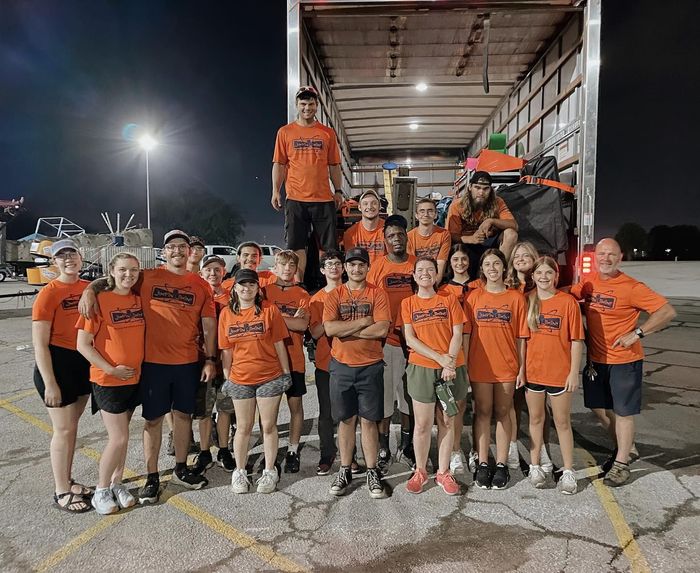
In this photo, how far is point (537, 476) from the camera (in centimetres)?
305

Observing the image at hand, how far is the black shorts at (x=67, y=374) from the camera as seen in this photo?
2.78m

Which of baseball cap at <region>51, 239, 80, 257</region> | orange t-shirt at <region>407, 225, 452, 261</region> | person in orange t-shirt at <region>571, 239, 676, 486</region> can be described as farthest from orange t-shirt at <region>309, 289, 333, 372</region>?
person in orange t-shirt at <region>571, 239, 676, 486</region>

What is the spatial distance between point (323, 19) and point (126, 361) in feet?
14.5

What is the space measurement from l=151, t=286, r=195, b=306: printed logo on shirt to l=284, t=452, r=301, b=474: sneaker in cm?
139

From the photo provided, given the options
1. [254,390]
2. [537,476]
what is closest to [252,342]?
[254,390]

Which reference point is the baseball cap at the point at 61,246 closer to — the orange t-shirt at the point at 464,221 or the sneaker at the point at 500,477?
the orange t-shirt at the point at 464,221

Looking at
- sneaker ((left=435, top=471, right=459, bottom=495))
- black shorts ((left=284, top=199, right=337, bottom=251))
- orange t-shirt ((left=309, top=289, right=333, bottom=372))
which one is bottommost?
sneaker ((left=435, top=471, right=459, bottom=495))

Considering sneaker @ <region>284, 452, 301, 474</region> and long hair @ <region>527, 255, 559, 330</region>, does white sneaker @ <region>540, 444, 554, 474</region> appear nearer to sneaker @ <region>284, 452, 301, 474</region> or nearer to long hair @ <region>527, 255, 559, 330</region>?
long hair @ <region>527, 255, 559, 330</region>

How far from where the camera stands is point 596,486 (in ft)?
10.00

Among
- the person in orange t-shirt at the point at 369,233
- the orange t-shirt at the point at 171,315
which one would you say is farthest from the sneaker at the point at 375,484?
the person in orange t-shirt at the point at 369,233

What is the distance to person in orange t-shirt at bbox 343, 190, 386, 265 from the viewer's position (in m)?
3.89

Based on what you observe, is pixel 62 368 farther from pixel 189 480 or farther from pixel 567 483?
pixel 567 483

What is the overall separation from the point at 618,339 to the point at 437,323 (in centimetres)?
132

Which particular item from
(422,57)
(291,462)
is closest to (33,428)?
(291,462)
